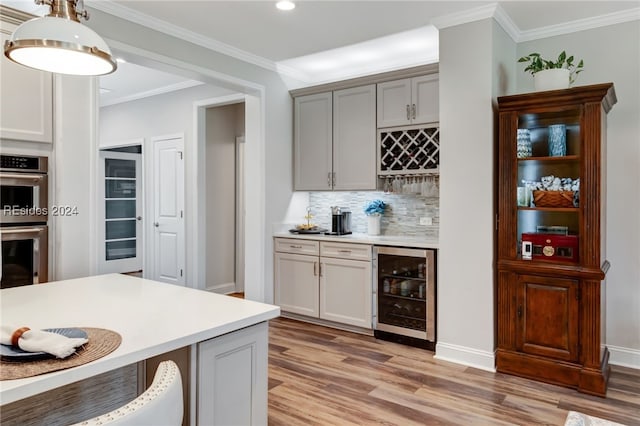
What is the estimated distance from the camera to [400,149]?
425 centimetres

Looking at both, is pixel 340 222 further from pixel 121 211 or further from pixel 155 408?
pixel 121 211

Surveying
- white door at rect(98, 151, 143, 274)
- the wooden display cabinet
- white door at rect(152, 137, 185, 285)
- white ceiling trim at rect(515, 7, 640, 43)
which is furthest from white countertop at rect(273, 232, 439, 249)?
white door at rect(98, 151, 143, 274)

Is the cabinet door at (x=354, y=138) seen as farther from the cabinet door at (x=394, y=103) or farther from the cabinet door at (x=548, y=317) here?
the cabinet door at (x=548, y=317)

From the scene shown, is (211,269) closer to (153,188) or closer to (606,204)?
(153,188)

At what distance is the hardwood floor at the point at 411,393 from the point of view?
261cm

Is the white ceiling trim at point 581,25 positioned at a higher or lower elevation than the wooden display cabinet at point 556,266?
higher

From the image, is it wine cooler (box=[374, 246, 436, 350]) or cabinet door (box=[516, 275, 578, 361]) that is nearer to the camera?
cabinet door (box=[516, 275, 578, 361])

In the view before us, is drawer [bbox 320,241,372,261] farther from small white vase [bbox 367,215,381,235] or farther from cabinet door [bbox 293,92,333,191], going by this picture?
cabinet door [bbox 293,92,333,191]

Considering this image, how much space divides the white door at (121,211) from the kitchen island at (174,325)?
5.57 m

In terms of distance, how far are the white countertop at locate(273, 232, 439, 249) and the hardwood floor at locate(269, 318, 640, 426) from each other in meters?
0.89

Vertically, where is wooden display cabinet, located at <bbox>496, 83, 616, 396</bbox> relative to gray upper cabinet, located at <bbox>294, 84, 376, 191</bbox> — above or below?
below

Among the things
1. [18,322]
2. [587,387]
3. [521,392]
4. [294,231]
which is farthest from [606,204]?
[18,322]

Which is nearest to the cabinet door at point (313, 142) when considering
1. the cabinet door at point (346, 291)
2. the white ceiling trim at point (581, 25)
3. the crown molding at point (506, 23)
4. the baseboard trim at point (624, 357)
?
the cabinet door at point (346, 291)

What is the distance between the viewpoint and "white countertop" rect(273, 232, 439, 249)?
382 centimetres
